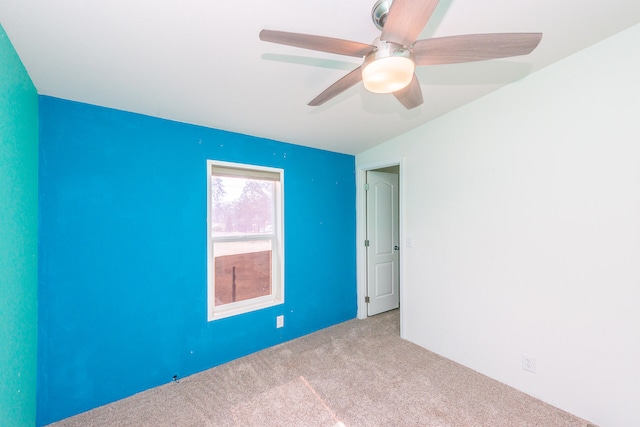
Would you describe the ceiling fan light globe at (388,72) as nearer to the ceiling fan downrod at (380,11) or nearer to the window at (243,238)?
the ceiling fan downrod at (380,11)

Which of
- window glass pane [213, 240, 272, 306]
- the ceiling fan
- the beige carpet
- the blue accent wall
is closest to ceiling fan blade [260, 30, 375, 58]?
the ceiling fan

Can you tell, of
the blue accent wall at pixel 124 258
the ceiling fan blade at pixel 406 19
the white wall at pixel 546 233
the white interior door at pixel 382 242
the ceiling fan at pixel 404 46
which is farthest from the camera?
the white interior door at pixel 382 242

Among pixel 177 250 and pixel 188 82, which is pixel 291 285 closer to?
pixel 177 250

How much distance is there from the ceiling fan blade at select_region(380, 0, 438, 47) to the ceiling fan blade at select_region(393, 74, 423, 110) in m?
0.34

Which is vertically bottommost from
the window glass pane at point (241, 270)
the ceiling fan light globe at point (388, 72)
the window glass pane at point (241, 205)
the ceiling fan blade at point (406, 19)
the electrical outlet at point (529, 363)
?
the electrical outlet at point (529, 363)

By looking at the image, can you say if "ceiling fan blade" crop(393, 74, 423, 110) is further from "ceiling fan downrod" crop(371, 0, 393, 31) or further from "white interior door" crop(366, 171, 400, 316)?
"white interior door" crop(366, 171, 400, 316)

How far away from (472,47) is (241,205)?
2260mm

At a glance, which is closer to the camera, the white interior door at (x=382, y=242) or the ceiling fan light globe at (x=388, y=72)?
the ceiling fan light globe at (x=388, y=72)

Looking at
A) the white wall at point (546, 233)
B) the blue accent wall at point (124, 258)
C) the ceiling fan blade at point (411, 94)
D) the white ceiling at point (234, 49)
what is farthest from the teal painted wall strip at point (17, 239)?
the white wall at point (546, 233)

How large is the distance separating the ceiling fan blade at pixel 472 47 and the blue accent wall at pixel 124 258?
1942 millimetres

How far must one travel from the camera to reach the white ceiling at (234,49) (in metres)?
1.25

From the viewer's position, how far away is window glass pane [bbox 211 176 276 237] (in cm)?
259

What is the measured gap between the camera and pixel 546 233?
79.6 inches

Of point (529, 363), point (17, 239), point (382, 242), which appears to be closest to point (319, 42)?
point (17, 239)
